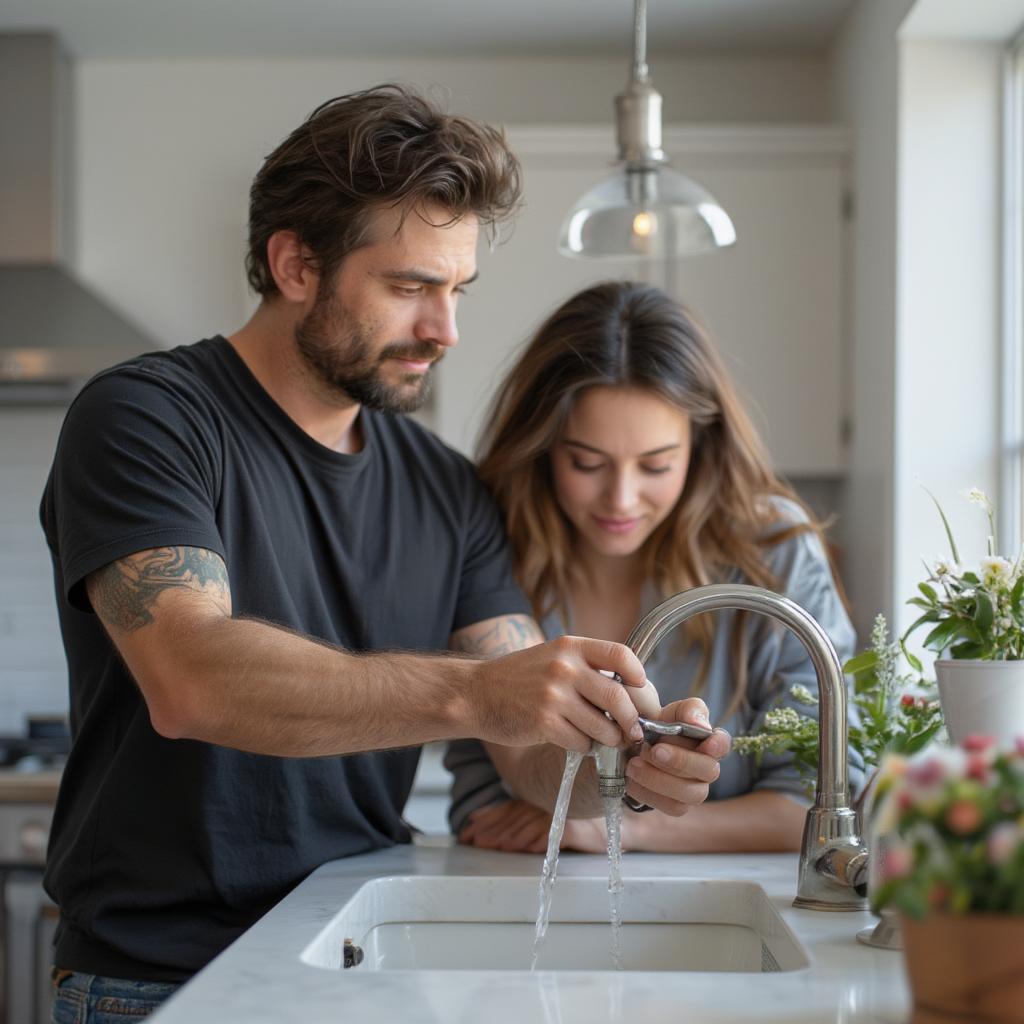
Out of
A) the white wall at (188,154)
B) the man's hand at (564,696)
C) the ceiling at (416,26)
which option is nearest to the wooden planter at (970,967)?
the man's hand at (564,696)

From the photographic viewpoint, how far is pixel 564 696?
1.17 m

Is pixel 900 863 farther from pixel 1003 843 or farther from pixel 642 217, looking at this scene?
pixel 642 217

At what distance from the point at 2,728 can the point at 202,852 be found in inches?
99.2

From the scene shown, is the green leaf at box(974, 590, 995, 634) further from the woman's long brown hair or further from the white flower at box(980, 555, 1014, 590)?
the woman's long brown hair

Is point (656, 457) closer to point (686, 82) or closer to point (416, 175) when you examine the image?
point (416, 175)

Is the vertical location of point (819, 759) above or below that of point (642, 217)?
below

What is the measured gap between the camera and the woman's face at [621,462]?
176 cm

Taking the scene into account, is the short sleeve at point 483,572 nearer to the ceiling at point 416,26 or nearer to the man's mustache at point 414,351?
the man's mustache at point 414,351

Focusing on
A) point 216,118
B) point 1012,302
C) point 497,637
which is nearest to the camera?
point 497,637

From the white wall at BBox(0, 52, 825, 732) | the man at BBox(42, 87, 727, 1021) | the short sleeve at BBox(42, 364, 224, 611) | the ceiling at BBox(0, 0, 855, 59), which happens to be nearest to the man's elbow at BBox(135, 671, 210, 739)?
the man at BBox(42, 87, 727, 1021)

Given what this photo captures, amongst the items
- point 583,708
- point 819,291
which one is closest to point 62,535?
point 583,708

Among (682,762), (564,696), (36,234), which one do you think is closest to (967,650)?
(682,762)

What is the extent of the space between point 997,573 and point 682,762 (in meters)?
0.33

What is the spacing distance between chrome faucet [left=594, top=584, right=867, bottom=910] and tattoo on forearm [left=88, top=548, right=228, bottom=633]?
405mm
